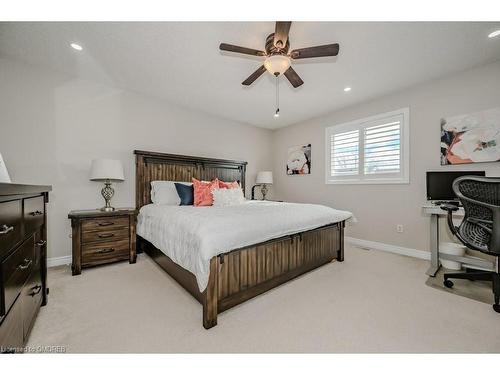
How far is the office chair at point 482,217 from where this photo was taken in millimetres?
1699

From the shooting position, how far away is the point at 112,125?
3152 mm

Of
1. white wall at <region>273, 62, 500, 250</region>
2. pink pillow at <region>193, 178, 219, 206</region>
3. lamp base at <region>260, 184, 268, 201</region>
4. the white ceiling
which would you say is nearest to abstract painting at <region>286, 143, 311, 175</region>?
white wall at <region>273, 62, 500, 250</region>

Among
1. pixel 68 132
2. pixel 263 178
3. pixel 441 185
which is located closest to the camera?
pixel 441 185

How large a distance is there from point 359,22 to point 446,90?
1.95 m

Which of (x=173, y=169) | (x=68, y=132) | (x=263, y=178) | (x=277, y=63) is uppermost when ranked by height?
(x=277, y=63)

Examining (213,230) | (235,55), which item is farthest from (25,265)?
(235,55)

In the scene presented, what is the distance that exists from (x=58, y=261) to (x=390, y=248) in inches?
190

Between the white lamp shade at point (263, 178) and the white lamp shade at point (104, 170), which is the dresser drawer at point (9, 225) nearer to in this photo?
the white lamp shade at point (104, 170)

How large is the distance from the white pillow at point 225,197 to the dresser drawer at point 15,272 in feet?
6.50

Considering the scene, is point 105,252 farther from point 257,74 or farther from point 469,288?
point 469,288

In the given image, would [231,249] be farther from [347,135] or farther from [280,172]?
[280,172]

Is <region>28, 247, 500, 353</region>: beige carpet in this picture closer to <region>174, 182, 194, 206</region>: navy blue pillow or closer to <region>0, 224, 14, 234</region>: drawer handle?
<region>0, 224, 14, 234</region>: drawer handle

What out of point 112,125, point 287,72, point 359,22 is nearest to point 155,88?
point 112,125

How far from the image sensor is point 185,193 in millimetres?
3223
